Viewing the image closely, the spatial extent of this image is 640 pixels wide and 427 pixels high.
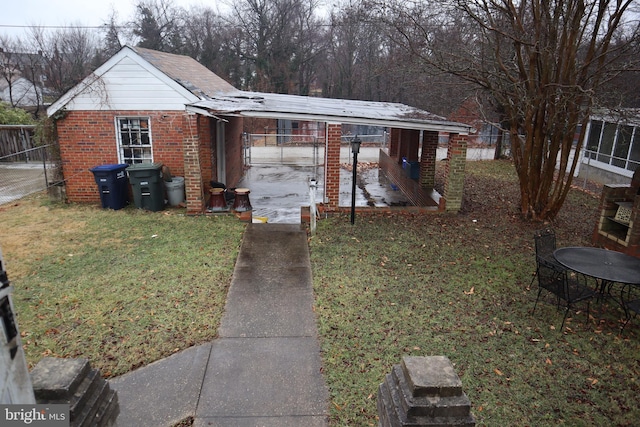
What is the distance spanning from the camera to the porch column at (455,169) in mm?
10133

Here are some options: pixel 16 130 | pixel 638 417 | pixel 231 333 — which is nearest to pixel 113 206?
pixel 231 333

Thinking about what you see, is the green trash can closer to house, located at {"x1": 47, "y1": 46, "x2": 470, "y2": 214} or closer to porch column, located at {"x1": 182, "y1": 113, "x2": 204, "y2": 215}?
house, located at {"x1": 47, "y1": 46, "x2": 470, "y2": 214}

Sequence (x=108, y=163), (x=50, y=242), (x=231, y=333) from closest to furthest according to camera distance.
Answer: (x=231, y=333), (x=50, y=242), (x=108, y=163)

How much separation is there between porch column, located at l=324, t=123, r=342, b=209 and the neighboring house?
1002 centimetres

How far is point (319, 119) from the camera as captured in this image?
954cm

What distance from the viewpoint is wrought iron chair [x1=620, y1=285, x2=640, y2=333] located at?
17.1ft

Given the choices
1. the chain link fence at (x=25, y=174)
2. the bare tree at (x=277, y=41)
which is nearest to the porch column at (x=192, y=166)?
the chain link fence at (x=25, y=174)

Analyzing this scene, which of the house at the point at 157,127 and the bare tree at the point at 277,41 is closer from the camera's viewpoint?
the house at the point at 157,127

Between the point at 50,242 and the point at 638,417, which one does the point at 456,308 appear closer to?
the point at 638,417

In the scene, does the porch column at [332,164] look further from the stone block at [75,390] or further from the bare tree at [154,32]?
the bare tree at [154,32]

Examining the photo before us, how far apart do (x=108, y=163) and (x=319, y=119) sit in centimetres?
592

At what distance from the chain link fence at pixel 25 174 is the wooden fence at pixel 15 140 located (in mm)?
335

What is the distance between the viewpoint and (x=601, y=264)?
577cm

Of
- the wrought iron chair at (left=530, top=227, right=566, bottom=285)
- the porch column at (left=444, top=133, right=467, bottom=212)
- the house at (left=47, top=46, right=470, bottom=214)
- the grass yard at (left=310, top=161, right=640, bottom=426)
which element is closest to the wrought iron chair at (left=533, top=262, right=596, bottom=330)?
the wrought iron chair at (left=530, top=227, right=566, bottom=285)
